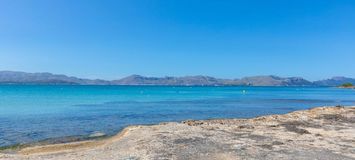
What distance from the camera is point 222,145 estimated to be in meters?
18.0

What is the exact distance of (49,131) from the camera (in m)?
29.9

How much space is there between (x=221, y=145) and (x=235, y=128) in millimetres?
6735

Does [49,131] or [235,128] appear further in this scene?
[49,131]

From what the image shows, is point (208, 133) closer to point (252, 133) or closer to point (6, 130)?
point (252, 133)

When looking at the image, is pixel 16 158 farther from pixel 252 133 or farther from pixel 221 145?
pixel 252 133

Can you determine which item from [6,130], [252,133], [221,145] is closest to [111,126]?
[6,130]

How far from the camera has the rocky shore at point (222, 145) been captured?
52.6 ft

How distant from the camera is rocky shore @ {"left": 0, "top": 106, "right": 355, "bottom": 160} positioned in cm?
1603

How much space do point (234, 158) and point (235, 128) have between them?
30.7 feet

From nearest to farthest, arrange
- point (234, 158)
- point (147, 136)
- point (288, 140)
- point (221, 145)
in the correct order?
point (234, 158) < point (221, 145) < point (288, 140) < point (147, 136)

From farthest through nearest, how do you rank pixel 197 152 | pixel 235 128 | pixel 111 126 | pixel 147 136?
1. pixel 111 126
2. pixel 235 128
3. pixel 147 136
4. pixel 197 152

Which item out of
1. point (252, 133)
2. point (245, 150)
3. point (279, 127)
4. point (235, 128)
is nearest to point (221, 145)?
point (245, 150)

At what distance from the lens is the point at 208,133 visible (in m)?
21.9

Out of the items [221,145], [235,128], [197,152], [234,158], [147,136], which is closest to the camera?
[234,158]
